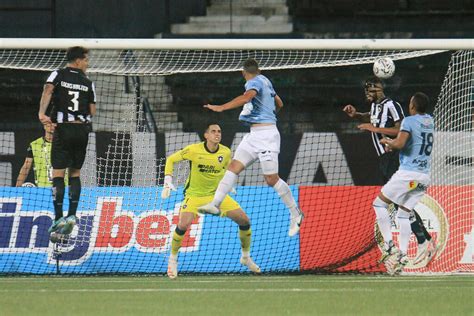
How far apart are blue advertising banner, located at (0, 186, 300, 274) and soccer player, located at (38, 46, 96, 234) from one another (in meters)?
2.50

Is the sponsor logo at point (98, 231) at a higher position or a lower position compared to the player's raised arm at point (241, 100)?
lower

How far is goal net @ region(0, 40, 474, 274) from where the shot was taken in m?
14.5

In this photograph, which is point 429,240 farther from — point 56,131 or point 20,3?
point 20,3

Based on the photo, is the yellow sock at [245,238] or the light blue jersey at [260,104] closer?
the light blue jersey at [260,104]

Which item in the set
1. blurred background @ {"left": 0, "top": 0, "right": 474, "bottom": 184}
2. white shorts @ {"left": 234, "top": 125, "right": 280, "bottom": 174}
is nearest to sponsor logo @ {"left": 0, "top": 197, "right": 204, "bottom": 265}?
white shorts @ {"left": 234, "top": 125, "right": 280, "bottom": 174}

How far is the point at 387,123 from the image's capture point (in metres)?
14.5

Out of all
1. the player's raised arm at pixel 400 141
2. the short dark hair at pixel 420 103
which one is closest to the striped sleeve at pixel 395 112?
the short dark hair at pixel 420 103

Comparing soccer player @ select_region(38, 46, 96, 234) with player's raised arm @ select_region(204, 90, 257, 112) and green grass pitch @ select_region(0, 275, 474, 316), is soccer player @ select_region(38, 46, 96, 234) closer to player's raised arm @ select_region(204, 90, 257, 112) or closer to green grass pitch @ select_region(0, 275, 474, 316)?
green grass pitch @ select_region(0, 275, 474, 316)

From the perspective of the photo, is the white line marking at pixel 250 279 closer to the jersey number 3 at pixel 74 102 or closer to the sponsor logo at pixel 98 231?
the sponsor logo at pixel 98 231

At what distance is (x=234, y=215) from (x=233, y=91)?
6.10 m

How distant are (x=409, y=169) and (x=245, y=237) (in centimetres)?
217

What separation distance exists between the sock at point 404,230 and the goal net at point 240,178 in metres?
1.43

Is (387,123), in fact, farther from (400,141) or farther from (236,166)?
(236,166)

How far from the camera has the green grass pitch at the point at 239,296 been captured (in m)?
9.12
